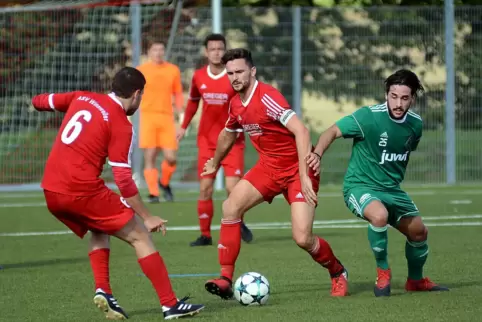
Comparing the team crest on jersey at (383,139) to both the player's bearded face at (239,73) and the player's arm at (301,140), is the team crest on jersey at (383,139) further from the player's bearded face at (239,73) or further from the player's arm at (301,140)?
the player's bearded face at (239,73)

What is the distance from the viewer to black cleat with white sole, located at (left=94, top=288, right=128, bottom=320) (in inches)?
293

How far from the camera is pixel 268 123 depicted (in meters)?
8.68

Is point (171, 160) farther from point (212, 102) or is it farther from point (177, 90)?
point (212, 102)

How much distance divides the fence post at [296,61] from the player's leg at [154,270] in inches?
523

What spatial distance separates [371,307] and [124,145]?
2.01 metres

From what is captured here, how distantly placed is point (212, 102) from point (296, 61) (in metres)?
8.44

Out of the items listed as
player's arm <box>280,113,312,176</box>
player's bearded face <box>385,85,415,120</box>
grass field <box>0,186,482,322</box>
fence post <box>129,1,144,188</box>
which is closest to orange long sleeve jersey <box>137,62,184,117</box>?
grass field <box>0,186,482,322</box>

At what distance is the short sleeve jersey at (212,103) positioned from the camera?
40.6 feet

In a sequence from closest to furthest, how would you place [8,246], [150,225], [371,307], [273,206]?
[150,225]
[371,307]
[8,246]
[273,206]

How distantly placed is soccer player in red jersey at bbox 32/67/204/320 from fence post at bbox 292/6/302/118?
13.3 m

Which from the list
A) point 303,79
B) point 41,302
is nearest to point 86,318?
point 41,302

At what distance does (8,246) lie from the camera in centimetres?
1220

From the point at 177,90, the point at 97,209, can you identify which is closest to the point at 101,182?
the point at 97,209

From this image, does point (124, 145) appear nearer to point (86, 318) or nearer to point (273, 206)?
point (86, 318)
